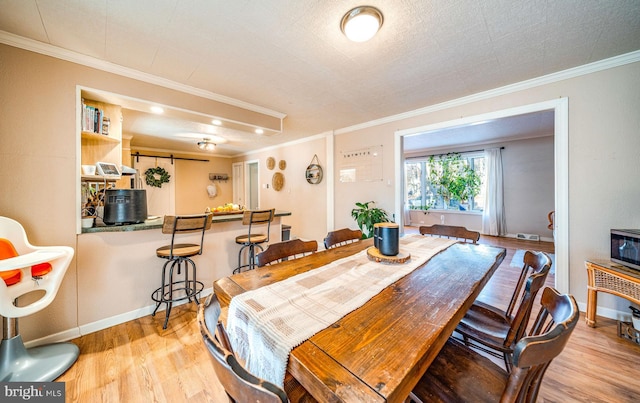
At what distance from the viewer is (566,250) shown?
7.62ft

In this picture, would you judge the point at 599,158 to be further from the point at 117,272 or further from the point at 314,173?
the point at 117,272

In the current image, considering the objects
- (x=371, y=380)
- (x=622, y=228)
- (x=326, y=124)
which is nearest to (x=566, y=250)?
(x=622, y=228)

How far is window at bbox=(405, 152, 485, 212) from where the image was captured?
19.9 feet

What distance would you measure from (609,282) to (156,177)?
746cm

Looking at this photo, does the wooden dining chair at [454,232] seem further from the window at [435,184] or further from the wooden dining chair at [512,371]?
the window at [435,184]

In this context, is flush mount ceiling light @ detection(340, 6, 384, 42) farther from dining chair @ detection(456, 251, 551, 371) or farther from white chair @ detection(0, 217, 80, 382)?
white chair @ detection(0, 217, 80, 382)

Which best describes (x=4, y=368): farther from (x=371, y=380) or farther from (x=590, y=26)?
(x=590, y=26)

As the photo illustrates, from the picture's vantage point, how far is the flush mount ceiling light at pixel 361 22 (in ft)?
Answer: 4.81

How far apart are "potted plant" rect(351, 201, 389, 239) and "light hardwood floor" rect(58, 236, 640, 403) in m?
2.20

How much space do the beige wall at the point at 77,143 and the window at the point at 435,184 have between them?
13.0ft

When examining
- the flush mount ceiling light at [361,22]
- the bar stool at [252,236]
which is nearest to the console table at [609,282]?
the flush mount ceiling light at [361,22]

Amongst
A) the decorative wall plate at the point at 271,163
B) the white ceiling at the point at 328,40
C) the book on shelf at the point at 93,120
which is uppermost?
the white ceiling at the point at 328,40

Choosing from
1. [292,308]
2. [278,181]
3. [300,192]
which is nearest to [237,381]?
[292,308]

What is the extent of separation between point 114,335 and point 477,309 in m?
2.84
